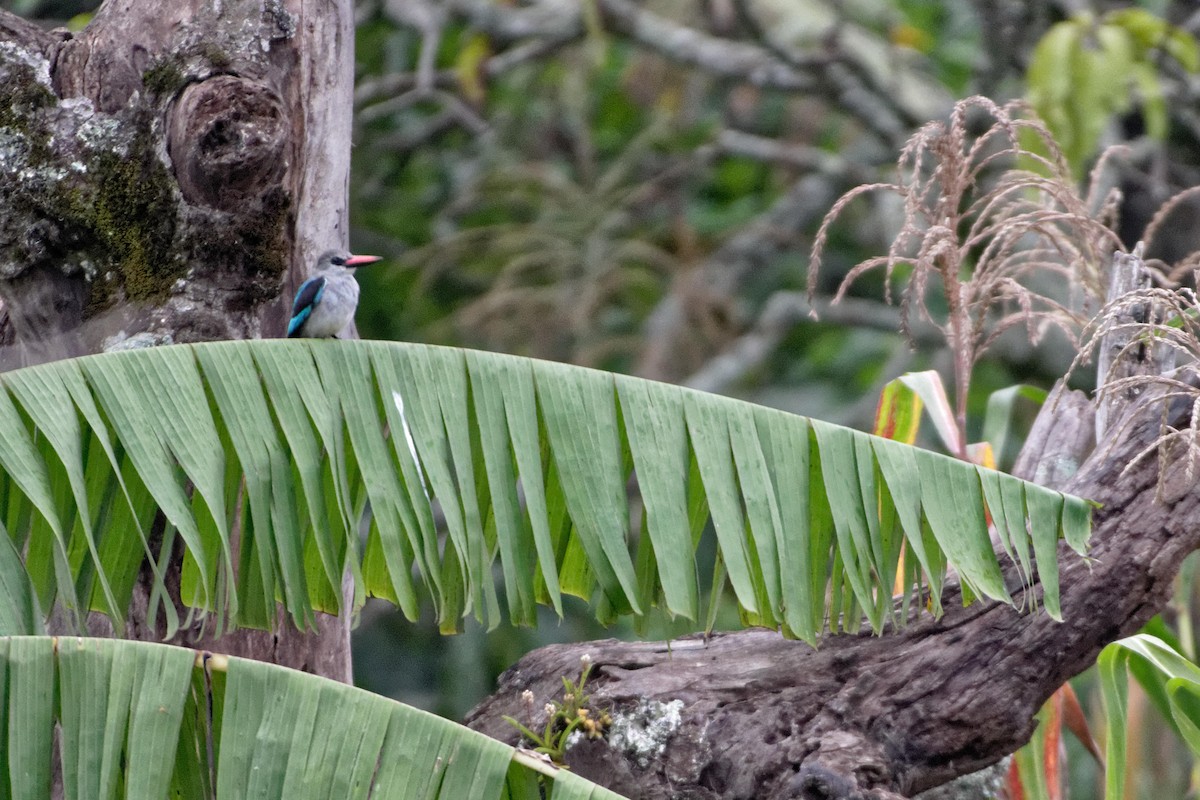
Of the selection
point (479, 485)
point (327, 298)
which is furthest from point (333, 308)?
Result: point (479, 485)

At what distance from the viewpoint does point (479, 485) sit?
281cm

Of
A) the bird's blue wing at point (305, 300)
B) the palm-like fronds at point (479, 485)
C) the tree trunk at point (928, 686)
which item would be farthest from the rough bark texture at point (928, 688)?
the bird's blue wing at point (305, 300)

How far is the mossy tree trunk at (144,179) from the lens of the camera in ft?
9.74

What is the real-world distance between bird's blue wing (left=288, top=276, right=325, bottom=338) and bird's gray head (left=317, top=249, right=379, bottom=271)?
0.05 m

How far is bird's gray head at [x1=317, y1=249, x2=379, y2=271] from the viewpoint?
11.2 ft

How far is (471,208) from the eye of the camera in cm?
984

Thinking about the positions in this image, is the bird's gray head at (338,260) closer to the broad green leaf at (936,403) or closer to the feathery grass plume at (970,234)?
the feathery grass plume at (970,234)

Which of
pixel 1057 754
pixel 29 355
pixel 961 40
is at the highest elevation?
pixel 961 40

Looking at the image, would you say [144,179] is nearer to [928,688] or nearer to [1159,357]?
[928,688]

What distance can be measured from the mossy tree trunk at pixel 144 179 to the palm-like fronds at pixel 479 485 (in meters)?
0.46

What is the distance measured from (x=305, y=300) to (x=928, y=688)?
5.74 feet

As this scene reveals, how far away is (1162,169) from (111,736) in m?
6.71

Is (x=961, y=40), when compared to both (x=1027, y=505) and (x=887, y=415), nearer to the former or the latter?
(x=887, y=415)

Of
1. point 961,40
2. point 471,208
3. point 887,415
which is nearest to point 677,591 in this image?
point 887,415
